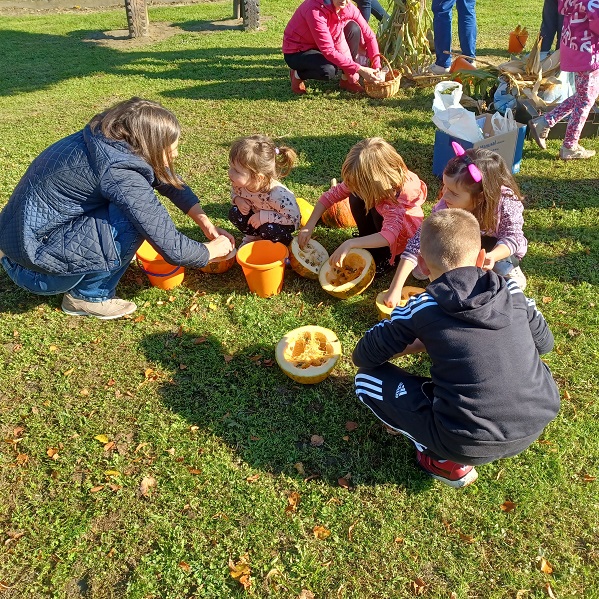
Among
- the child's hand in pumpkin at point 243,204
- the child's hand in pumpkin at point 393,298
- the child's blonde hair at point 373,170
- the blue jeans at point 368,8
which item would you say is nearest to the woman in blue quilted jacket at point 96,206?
the child's hand in pumpkin at point 243,204

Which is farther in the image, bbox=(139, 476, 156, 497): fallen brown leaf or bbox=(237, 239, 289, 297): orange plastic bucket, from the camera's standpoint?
bbox=(237, 239, 289, 297): orange plastic bucket

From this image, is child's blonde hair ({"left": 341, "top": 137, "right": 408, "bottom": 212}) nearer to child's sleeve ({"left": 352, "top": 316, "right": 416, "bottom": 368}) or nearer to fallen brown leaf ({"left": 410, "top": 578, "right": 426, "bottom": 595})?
child's sleeve ({"left": 352, "top": 316, "right": 416, "bottom": 368})

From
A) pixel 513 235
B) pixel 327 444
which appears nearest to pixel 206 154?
pixel 513 235

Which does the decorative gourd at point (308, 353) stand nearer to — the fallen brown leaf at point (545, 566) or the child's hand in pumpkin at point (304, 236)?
the child's hand in pumpkin at point (304, 236)

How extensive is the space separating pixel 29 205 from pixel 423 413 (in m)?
2.57

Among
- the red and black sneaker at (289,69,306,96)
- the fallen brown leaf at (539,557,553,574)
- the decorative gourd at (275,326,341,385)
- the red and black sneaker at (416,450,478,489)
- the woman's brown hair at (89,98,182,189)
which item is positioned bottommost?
the fallen brown leaf at (539,557,553,574)

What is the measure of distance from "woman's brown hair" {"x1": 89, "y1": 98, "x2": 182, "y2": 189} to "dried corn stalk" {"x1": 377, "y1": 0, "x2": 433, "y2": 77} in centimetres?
474

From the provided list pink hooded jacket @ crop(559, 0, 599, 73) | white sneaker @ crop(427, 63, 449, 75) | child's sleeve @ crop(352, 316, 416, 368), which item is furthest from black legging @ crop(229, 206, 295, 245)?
white sneaker @ crop(427, 63, 449, 75)

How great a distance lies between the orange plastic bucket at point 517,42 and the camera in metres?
7.84

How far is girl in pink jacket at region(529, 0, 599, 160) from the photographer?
463 cm

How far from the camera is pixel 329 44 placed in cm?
645

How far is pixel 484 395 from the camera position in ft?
7.11

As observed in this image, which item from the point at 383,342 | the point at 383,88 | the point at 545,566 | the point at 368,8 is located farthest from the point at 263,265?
the point at 368,8

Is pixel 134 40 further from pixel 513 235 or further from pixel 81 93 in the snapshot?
pixel 513 235
